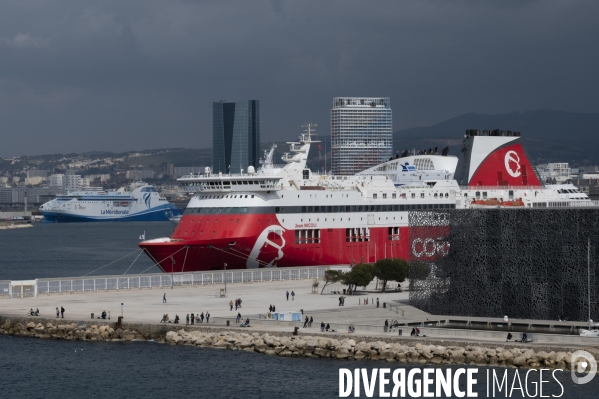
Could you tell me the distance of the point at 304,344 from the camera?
118 feet

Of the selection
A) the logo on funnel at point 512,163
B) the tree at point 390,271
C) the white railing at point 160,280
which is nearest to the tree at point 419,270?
the tree at point 390,271

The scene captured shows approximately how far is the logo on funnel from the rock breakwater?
35883mm

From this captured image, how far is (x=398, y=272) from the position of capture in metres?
50.5

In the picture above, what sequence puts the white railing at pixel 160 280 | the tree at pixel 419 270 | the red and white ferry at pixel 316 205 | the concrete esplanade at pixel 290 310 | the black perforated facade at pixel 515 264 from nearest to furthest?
the concrete esplanade at pixel 290 310 < the black perforated facade at pixel 515 264 < the tree at pixel 419 270 < the white railing at pixel 160 280 < the red and white ferry at pixel 316 205

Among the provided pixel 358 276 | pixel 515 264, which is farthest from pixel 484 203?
pixel 515 264

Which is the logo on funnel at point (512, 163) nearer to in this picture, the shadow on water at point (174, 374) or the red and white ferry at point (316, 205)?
the red and white ferry at point (316, 205)

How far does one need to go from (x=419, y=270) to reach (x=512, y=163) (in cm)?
2867

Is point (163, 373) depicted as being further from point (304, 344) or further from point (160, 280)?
point (160, 280)

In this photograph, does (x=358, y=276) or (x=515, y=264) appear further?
(x=358, y=276)

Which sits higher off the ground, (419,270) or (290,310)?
(419,270)

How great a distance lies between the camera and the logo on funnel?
2771 inches

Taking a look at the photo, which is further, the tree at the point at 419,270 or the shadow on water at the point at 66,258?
the shadow on water at the point at 66,258

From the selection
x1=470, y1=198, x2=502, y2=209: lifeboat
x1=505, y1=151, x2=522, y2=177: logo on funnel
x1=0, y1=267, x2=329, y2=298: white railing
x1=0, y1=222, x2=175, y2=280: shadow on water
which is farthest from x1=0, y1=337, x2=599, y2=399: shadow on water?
x1=505, y1=151, x2=522, y2=177: logo on funnel

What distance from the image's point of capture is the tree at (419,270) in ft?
142
